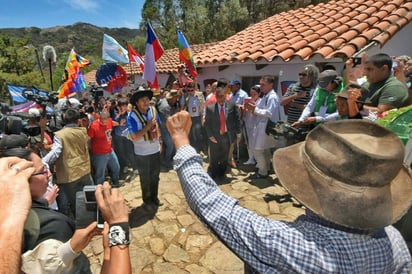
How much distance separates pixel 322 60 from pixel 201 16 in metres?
22.3

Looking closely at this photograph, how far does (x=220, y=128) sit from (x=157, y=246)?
2669mm

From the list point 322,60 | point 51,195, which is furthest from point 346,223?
point 322,60

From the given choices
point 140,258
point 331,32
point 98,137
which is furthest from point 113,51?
point 140,258

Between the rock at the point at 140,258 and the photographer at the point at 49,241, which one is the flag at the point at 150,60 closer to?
the rock at the point at 140,258

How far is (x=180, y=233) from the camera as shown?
3.95 metres

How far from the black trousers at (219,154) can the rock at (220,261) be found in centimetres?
223

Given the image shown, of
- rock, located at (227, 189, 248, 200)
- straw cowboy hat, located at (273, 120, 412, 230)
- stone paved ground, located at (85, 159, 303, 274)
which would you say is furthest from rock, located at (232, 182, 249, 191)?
straw cowboy hat, located at (273, 120, 412, 230)

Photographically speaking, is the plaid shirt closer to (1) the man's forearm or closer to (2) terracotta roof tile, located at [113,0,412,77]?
(1) the man's forearm

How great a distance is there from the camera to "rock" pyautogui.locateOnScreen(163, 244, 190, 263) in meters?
3.39

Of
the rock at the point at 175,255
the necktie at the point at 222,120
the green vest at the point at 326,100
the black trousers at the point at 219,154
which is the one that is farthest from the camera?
the black trousers at the point at 219,154

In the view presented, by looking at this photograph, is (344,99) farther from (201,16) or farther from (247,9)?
(201,16)

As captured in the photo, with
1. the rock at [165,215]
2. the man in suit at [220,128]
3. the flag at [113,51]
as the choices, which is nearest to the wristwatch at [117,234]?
the rock at [165,215]

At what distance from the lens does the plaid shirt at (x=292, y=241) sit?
3.07 feet

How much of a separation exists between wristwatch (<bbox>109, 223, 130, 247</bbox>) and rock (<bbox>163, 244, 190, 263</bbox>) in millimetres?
2406
